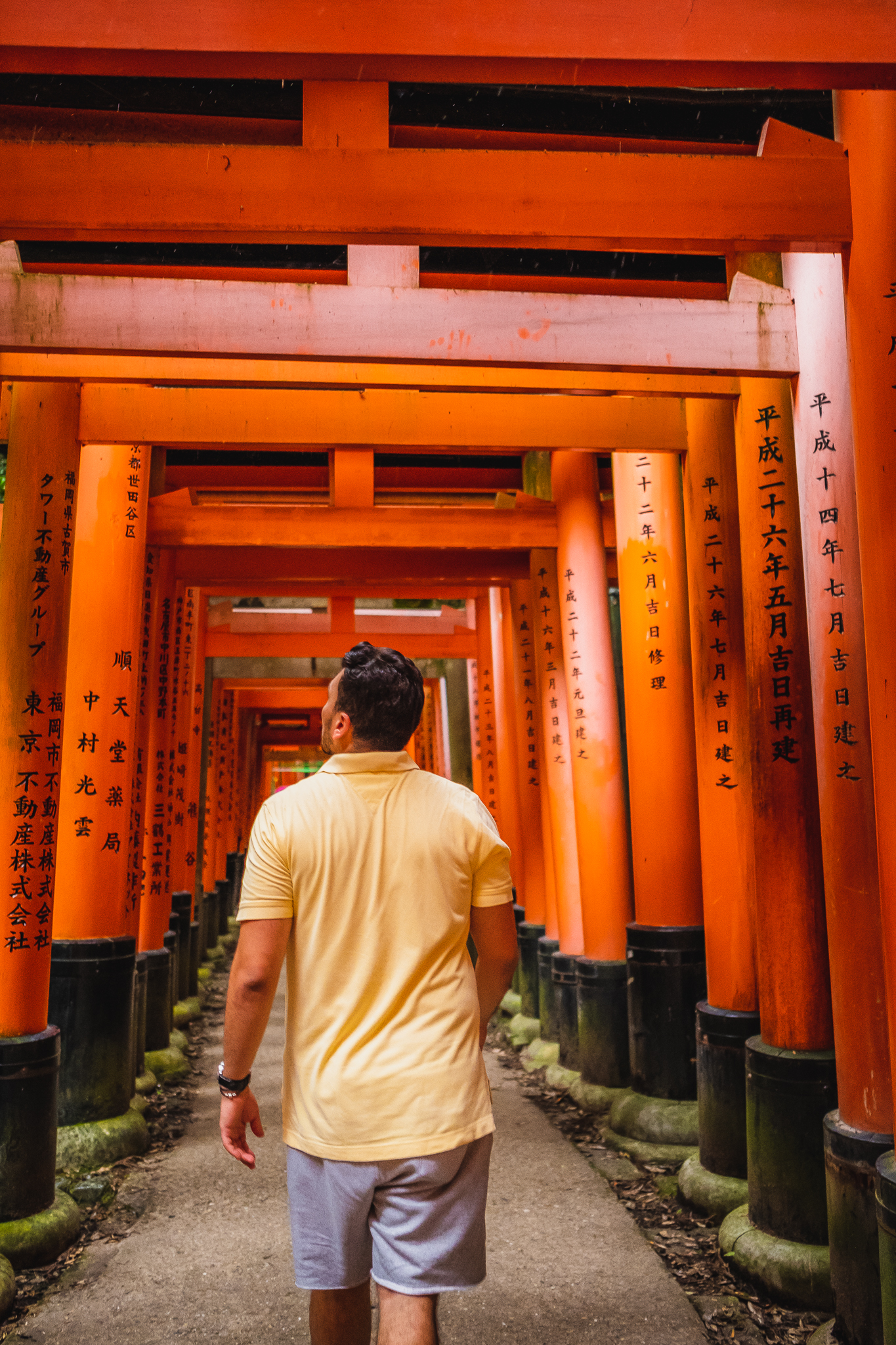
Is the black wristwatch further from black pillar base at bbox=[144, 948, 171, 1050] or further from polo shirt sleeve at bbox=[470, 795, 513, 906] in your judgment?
black pillar base at bbox=[144, 948, 171, 1050]

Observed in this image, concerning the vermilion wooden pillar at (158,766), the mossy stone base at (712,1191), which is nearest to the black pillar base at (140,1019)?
the vermilion wooden pillar at (158,766)

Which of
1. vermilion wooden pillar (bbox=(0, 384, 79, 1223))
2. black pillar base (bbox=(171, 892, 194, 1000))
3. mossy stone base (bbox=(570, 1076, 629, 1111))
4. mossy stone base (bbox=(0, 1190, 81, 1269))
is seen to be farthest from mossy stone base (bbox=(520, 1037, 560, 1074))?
vermilion wooden pillar (bbox=(0, 384, 79, 1223))

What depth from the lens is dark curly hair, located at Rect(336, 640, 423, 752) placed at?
210 cm

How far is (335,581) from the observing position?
25.6ft

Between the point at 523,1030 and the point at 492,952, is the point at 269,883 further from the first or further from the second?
the point at 523,1030

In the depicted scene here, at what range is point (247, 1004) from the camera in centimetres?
200

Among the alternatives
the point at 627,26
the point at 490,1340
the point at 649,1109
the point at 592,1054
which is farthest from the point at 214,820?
the point at 627,26

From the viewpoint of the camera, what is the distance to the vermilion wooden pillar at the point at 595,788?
589cm

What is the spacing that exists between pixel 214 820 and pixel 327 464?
7695 mm

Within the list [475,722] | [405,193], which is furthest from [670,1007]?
[475,722]

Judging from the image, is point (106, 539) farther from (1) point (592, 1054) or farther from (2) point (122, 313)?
(1) point (592, 1054)

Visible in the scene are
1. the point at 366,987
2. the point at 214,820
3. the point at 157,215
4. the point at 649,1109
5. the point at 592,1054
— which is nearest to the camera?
the point at 366,987

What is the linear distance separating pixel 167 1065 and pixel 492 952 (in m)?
5.37

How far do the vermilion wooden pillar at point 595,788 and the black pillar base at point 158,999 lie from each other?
2.73 metres
